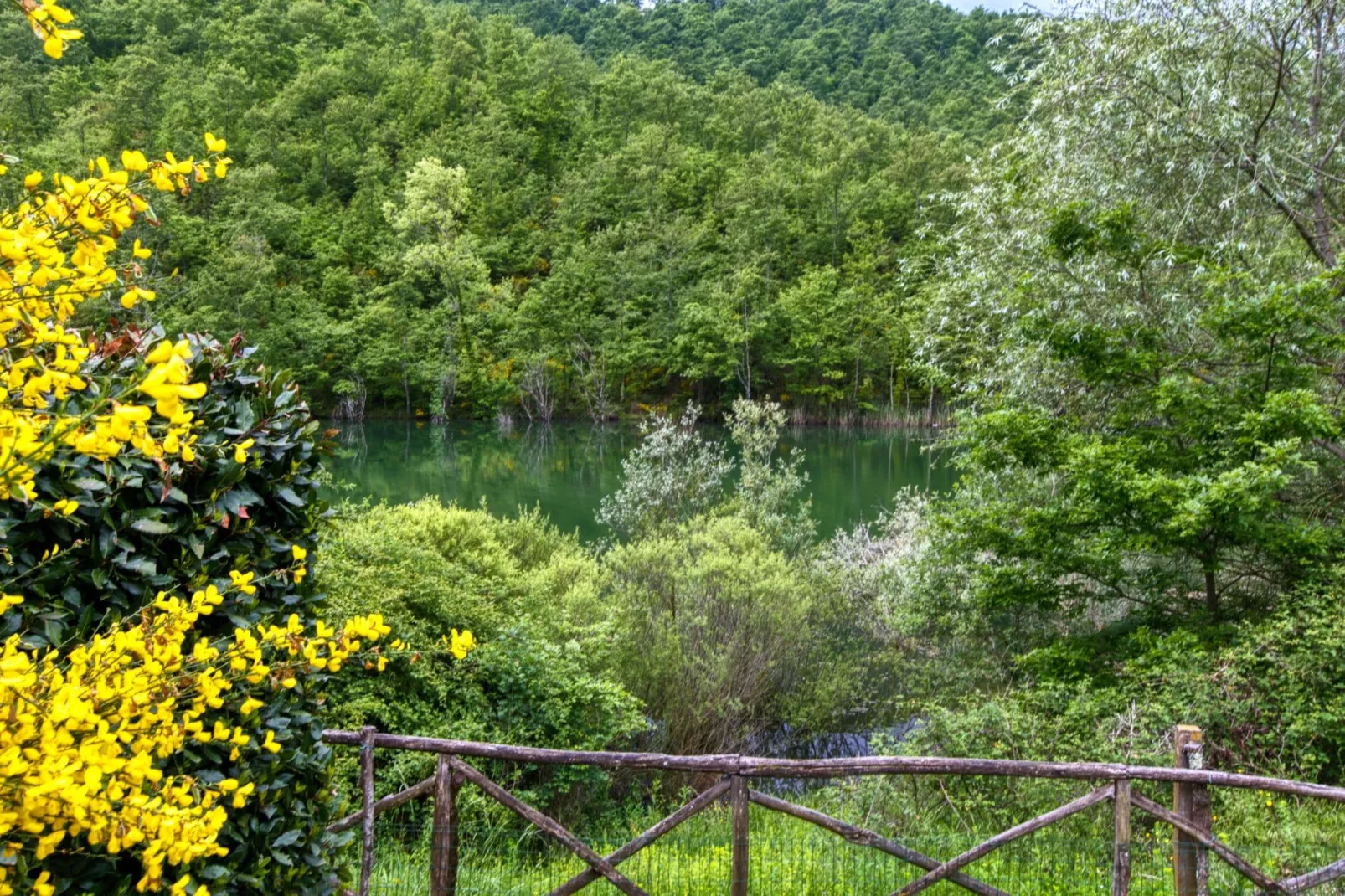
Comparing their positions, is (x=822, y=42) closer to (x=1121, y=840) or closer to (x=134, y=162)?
(x=1121, y=840)

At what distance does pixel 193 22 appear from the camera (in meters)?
65.6

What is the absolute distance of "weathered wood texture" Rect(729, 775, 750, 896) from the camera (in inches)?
169

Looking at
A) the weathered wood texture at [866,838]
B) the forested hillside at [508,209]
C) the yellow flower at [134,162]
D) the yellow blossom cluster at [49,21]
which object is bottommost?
the weathered wood texture at [866,838]

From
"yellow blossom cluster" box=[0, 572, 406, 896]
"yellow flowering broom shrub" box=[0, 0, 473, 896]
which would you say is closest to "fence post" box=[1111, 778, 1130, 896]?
"yellow flowering broom shrub" box=[0, 0, 473, 896]

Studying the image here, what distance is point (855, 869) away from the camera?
4832 millimetres

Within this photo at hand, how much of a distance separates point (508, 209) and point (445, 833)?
5279 cm

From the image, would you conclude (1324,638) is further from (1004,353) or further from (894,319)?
(894,319)

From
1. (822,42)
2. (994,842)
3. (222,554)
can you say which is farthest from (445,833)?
(822,42)

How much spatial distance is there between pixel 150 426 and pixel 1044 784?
6173 millimetres

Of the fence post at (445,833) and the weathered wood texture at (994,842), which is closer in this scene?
the weathered wood texture at (994,842)

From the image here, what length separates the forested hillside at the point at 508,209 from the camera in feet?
146

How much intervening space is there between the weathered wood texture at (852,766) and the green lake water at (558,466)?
1545cm

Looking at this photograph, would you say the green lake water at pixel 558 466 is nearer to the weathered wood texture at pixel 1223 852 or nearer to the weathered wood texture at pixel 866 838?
the weathered wood texture at pixel 1223 852

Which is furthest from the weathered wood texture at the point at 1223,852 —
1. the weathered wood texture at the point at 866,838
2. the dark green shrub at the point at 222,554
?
the dark green shrub at the point at 222,554
